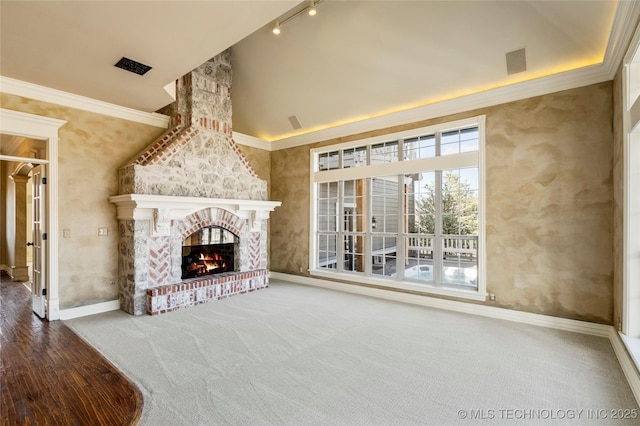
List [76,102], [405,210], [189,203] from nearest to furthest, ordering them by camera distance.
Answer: [76,102]
[189,203]
[405,210]

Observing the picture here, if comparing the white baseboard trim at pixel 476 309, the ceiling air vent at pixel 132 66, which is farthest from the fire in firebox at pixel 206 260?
the ceiling air vent at pixel 132 66

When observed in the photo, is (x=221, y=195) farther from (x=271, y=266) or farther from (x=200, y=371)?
(x=200, y=371)

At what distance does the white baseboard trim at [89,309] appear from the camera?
14.5ft

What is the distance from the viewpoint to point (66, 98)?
4.43 meters

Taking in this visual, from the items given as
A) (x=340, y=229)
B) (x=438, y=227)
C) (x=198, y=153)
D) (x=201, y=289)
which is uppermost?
(x=198, y=153)

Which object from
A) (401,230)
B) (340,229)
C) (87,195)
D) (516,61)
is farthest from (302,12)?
(87,195)

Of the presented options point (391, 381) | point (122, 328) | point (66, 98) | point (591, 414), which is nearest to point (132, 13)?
point (66, 98)

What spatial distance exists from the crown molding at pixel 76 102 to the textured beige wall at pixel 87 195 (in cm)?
8

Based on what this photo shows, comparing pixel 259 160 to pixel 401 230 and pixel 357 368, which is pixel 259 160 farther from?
pixel 357 368

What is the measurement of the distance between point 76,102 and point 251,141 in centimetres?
320

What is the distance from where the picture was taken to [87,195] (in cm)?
467

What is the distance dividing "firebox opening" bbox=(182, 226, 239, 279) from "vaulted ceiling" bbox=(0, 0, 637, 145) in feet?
7.76

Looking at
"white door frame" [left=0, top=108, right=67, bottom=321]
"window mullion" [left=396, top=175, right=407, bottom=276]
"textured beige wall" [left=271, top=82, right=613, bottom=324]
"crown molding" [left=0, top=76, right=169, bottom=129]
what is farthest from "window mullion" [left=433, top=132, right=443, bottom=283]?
"white door frame" [left=0, top=108, right=67, bottom=321]

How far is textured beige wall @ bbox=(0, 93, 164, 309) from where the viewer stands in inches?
175
